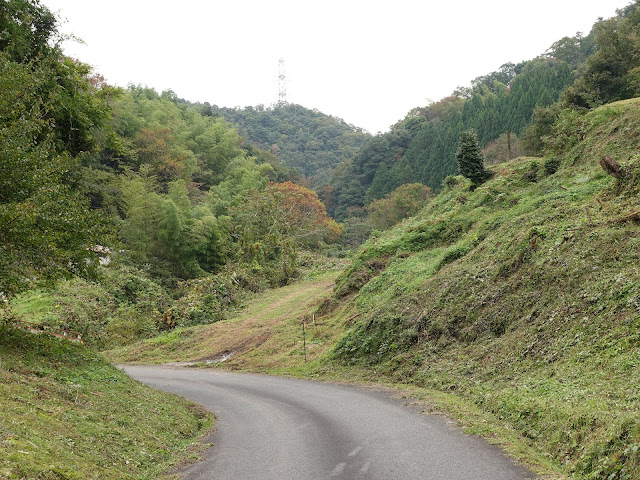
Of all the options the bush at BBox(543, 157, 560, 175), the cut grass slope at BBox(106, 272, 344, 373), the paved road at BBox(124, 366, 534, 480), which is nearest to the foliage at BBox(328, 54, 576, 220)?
the bush at BBox(543, 157, 560, 175)

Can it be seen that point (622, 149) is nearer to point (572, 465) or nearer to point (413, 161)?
point (572, 465)

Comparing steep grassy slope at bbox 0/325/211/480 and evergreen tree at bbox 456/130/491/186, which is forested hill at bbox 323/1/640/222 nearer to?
evergreen tree at bbox 456/130/491/186

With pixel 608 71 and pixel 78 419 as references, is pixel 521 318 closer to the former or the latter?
pixel 78 419

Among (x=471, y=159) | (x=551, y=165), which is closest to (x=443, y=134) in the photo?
(x=471, y=159)

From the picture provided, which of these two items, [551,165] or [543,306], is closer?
[543,306]

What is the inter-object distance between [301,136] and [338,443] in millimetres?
111053

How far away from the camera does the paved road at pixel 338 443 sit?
6.59m

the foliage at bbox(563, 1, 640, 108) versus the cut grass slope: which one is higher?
the foliage at bbox(563, 1, 640, 108)

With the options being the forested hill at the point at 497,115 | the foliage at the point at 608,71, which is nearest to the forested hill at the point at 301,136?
the forested hill at the point at 497,115

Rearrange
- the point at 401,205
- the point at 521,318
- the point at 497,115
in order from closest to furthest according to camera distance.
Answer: the point at 521,318 < the point at 401,205 < the point at 497,115

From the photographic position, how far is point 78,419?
24.6 ft

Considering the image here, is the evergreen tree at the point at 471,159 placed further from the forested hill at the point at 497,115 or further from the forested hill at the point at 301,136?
the forested hill at the point at 301,136

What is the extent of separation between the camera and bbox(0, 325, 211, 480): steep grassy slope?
559cm

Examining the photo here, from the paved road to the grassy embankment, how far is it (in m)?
0.71
